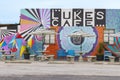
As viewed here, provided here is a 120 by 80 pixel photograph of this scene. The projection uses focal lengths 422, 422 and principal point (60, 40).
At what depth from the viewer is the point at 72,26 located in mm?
39094

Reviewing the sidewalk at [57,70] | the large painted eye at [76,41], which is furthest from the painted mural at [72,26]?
the sidewalk at [57,70]

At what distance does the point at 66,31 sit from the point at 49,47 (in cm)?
218

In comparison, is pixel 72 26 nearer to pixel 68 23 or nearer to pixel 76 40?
pixel 68 23

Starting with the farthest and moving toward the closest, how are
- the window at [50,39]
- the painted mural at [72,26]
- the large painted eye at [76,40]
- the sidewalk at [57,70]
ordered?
the window at [50,39], the large painted eye at [76,40], the painted mural at [72,26], the sidewalk at [57,70]

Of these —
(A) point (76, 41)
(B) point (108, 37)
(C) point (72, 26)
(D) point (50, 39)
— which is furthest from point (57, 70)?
(B) point (108, 37)

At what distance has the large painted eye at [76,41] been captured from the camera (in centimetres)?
3866

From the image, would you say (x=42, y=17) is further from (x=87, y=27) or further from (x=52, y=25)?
(x=87, y=27)

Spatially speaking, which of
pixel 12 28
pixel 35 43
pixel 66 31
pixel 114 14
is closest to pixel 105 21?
pixel 114 14

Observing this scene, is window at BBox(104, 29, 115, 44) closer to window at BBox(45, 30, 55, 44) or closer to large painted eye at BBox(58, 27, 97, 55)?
large painted eye at BBox(58, 27, 97, 55)

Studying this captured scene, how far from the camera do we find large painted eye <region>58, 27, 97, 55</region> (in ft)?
127

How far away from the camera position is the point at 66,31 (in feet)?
127

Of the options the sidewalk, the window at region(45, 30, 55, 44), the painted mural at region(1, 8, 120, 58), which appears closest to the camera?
the sidewalk

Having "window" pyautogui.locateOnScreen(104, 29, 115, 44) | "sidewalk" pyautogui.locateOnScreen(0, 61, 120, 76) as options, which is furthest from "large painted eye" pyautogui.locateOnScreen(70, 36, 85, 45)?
"sidewalk" pyautogui.locateOnScreen(0, 61, 120, 76)

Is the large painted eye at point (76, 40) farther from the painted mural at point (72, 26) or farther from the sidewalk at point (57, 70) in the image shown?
the sidewalk at point (57, 70)
